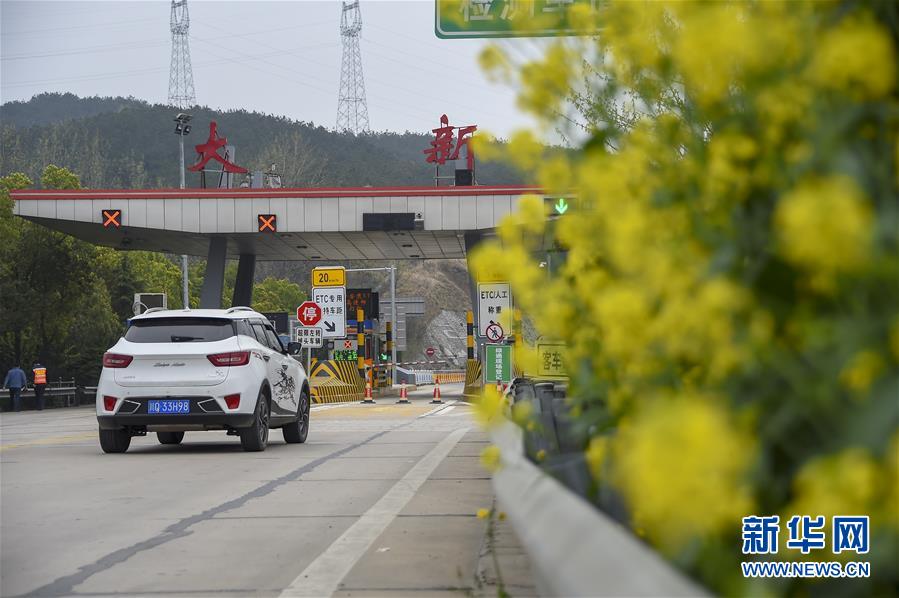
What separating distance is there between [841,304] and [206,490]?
8810 mm

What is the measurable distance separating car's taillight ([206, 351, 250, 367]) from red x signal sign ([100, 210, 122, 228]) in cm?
2495

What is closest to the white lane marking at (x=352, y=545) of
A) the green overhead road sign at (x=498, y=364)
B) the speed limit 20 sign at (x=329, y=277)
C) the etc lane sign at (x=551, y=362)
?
the etc lane sign at (x=551, y=362)

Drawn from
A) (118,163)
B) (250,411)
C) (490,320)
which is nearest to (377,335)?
(490,320)

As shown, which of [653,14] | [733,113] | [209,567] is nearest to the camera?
[733,113]

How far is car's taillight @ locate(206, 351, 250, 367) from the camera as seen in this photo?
1365 centimetres

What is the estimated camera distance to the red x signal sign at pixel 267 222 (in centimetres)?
3847

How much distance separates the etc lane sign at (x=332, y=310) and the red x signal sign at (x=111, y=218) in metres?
6.71

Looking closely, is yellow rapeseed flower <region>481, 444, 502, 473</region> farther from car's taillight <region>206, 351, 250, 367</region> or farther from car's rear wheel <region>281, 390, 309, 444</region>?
car's rear wheel <region>281, 390, 309, 444</region>

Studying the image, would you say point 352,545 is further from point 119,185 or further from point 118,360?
point 119,185

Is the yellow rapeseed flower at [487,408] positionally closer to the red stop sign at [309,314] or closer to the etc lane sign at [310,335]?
the etc lane sign at [310,335]

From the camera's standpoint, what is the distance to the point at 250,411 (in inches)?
536

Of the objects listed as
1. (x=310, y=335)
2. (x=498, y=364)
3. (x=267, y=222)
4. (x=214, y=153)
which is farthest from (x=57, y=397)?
(x=498, y=364)

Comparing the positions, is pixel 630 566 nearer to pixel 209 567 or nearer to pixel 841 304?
pixel 841 304

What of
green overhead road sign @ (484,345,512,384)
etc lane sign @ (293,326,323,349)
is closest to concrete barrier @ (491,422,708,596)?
green overhead road sign @ (484,345,512,384)
